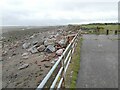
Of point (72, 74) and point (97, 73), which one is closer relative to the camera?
point (72, 74)

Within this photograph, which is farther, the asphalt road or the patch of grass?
the asphalt road

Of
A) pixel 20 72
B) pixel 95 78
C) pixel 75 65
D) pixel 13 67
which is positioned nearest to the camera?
pixel 95 78

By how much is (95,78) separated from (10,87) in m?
6.08

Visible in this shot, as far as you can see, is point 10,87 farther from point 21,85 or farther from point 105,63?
point 105,63

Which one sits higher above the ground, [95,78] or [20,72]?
[95,78]

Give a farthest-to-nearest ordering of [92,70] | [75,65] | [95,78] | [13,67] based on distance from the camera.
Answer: [13,67], [75,65], [92,70], [95,78]

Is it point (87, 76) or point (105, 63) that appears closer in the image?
point (87, 76)

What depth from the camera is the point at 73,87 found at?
25.4ft

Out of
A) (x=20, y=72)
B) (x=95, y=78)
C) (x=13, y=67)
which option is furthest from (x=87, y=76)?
(x=13, y=67)

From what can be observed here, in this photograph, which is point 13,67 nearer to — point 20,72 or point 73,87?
point 20,72

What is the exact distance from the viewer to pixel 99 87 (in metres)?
7.91

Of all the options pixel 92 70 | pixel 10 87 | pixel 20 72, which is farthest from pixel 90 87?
pixel 20 72

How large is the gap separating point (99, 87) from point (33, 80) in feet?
19.0

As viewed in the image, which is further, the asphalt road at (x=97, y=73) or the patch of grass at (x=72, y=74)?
the asphalt road at (x=97, y=73)
